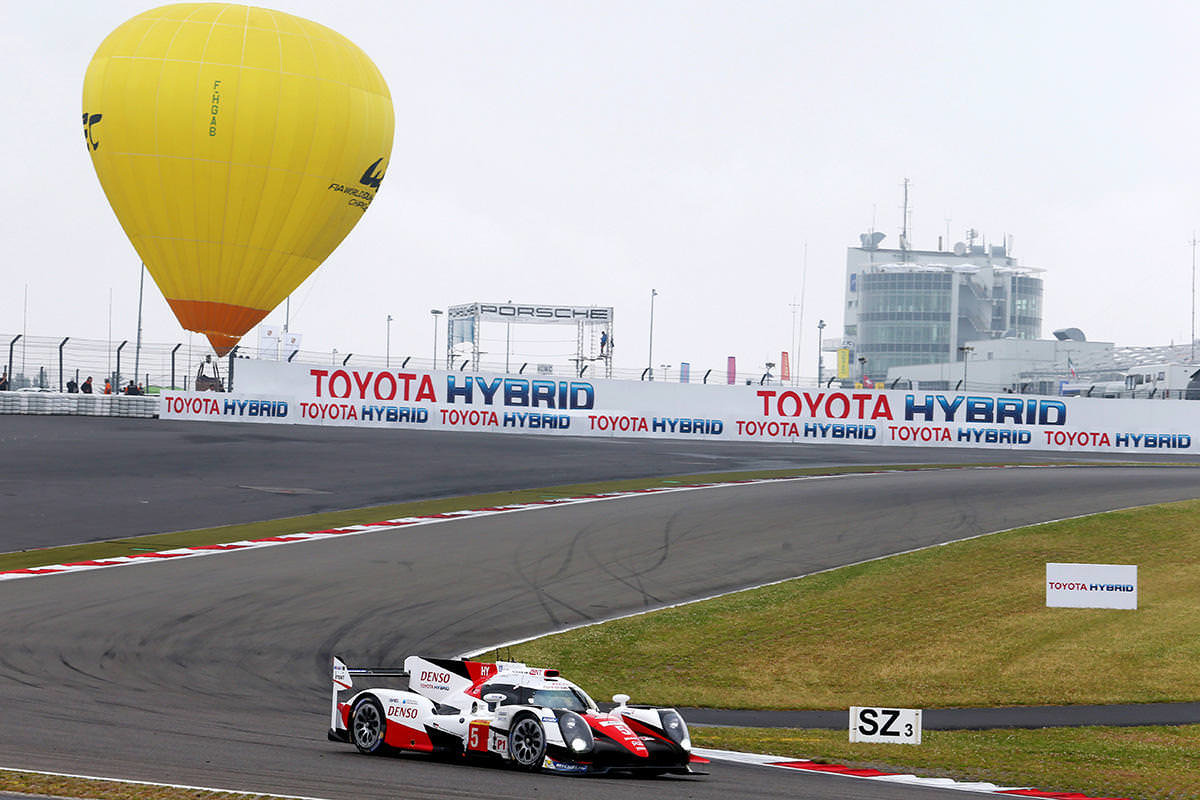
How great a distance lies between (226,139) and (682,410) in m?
19.4

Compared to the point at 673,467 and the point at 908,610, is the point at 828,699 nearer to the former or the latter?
the point at 908,610

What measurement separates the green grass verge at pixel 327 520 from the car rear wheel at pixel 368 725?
40.8ft

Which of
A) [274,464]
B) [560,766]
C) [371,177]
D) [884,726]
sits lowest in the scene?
[884,726]

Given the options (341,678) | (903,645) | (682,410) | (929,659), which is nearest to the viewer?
(341,678)

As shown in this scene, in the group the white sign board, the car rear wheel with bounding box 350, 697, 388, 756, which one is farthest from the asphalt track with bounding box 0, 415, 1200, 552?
the white sign board

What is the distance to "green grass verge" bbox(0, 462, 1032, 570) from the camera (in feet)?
74.5

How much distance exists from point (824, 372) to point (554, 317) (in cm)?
8511

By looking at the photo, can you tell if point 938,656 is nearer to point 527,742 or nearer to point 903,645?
point 903,645

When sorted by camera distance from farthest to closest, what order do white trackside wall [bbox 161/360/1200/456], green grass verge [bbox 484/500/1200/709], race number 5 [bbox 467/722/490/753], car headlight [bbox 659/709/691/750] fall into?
white trackside wall [bbox 161/360/1200/456] < green grass verge [bbox 484/500/1200/709] < race number 5 [bbox 467/722/490/753] < car headlight [bbox 659/709/691/750]

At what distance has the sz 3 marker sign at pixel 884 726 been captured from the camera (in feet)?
42.3

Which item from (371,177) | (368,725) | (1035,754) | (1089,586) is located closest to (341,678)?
(368,725)

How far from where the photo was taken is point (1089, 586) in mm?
18766

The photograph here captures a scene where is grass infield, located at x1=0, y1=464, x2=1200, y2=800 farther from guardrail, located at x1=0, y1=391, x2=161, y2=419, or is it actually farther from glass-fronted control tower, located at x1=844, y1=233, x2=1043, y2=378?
glass-fronted control tower, located at x1=844, y1=233, x2=1043, y2=378

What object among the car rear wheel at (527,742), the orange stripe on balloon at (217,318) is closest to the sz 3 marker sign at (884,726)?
the car rear wheel at (527,742)
